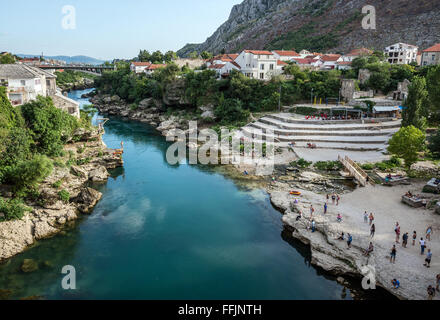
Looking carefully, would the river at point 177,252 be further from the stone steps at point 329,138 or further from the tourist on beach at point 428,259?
the stone steps at point 329,138

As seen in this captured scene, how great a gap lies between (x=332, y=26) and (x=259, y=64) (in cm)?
6514

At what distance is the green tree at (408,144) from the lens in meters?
29.6

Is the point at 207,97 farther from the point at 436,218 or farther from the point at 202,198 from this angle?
the point at 436,218

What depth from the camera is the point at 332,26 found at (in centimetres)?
11212

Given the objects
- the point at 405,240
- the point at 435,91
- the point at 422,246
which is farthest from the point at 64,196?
the point at 435,91

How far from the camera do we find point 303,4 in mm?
138875

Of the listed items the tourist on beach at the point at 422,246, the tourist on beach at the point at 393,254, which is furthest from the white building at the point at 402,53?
the tourist on beach at the point at 393,254

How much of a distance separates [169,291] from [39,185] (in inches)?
634

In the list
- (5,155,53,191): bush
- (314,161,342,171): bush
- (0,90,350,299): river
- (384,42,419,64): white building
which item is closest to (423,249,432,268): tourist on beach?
(0,90,350,299): river

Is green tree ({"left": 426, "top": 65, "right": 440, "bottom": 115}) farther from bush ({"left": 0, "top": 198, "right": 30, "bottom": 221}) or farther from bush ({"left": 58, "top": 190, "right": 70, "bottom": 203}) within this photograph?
bush ({"left": 0, "top": 198, "right": 30, "bottom": 221})

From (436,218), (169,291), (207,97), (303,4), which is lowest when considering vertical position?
(169,291)

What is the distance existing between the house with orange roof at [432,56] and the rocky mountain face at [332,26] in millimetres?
23867

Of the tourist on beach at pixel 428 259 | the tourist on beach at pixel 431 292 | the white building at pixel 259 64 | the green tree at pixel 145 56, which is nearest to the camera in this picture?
the tourist on beach at pixel 431 292
